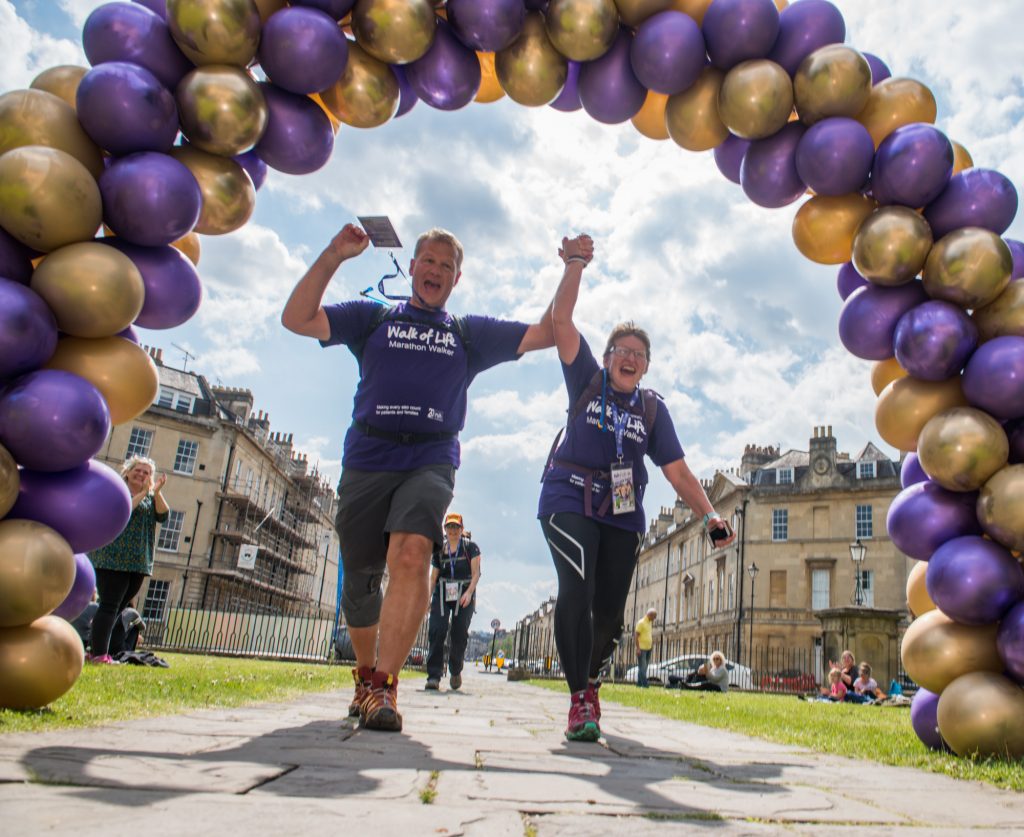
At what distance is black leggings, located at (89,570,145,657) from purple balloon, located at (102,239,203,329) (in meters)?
4.04

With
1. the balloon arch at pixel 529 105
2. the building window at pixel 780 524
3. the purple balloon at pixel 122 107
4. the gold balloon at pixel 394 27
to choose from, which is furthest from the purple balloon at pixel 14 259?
the building window at pixel 780 524

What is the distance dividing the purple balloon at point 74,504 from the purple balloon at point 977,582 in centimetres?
376

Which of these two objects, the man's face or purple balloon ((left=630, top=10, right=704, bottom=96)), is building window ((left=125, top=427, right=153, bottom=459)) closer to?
the man's face

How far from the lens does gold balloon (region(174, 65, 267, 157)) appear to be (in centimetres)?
373

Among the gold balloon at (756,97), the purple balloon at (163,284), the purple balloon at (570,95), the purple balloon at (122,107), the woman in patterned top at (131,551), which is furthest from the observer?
the woman in patterned top at (131,551)

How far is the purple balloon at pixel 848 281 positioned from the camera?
16.0 feet

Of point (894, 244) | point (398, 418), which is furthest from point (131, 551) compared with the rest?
point (894, 244)

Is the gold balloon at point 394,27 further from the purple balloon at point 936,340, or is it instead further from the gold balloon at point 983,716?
the gold balloon at point 983,716

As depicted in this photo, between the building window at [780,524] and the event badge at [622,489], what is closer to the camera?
the event badge at [622,489]

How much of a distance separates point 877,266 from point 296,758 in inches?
144

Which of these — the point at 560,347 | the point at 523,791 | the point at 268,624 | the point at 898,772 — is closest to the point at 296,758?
the point at 523,791

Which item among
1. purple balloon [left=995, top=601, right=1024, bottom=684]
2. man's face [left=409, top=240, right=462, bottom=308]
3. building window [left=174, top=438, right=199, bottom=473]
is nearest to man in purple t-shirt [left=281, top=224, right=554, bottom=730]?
man's face [left=409, top=240, right=462, bottom=308]

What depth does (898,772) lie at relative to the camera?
10.3 feet

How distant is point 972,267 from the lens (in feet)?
13.5
